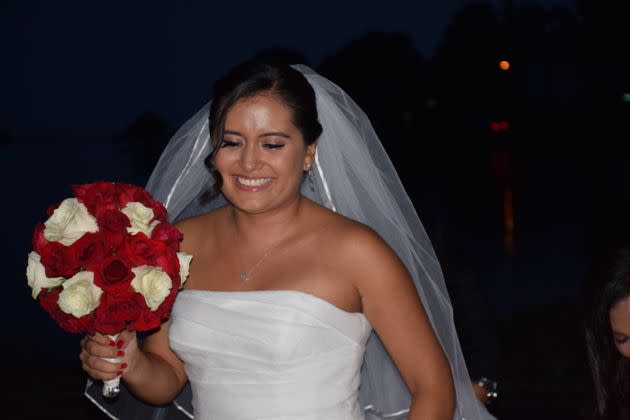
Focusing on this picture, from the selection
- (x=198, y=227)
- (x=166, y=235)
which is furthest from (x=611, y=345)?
(x=166, y=235)

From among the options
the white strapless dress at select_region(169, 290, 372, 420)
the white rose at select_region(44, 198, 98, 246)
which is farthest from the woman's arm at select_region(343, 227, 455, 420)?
the white rose at select_region(44, 198, 98, 246)

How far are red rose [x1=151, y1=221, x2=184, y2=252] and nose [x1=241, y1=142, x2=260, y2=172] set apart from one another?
1.07 ft

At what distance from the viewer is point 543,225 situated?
16.6 metres

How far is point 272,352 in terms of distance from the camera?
289 centimetres

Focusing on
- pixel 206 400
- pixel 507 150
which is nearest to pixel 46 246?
pixel 206 400

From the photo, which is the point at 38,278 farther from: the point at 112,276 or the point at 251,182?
the point at 251,182

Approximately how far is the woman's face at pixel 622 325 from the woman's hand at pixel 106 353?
1.73 meters

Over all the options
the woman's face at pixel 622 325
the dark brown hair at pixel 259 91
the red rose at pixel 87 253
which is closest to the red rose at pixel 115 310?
the red rose at pixel 87 253

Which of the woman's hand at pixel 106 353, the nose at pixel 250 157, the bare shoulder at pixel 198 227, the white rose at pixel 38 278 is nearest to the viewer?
the white rose at pixel 38 278

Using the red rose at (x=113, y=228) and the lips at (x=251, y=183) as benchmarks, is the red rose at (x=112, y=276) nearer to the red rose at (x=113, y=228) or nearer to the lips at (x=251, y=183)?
the red rose at (x=113, y=228)

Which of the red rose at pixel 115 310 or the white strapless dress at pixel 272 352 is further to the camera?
the white strapless dress at pixel 272 352

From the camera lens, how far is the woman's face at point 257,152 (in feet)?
9.29

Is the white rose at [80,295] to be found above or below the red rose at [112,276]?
below

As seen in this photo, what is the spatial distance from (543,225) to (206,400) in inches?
568
